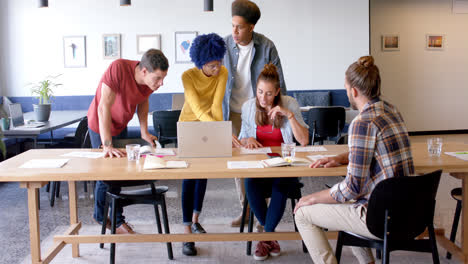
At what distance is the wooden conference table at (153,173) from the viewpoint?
229cm

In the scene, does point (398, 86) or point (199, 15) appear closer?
point (199, 15)

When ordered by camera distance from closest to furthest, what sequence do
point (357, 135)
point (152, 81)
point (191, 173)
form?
point (357, 135) < point (191, 173) < point (152, 81)

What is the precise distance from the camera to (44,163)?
8.30 feet

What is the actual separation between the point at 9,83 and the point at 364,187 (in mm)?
6630

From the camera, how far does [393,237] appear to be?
1.99m

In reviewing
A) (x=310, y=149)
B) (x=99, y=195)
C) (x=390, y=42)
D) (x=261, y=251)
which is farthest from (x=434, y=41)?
(x=99, y=195)

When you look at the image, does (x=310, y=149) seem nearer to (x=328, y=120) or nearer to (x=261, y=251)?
(x=261, y=251)

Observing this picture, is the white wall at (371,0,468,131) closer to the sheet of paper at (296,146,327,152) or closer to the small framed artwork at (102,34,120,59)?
the small framed artwork at (102,34,120,59)

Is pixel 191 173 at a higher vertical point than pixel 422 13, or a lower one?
lower

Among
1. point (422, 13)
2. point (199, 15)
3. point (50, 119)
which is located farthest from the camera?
point (422, 13)

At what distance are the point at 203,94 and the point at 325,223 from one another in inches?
52.0

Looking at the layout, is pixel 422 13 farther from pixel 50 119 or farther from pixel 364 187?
pixel 364 187

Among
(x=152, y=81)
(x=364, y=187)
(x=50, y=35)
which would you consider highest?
(x=50, y=35)

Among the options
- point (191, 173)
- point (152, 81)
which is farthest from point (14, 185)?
point (191, 173)
